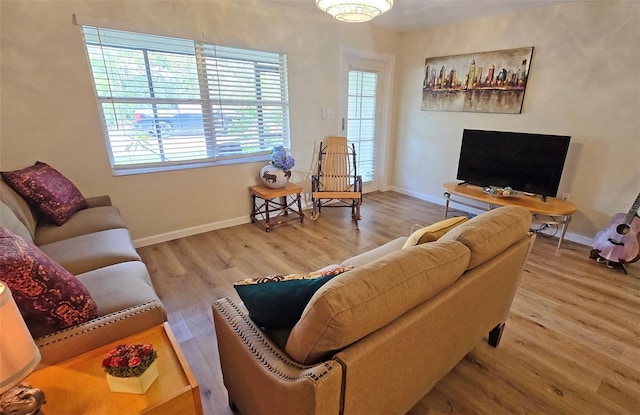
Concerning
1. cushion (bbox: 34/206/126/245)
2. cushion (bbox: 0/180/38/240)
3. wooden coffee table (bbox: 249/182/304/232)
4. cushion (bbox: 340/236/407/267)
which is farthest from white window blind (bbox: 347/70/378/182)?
cushion (bbox: 0/180/38/240)

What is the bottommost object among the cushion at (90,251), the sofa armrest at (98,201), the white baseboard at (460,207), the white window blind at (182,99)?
the white baseboard at (460,207)

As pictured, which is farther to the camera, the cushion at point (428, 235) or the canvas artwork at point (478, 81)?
the canvas artwork at point (478, 81)

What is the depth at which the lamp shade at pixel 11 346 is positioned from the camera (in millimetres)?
743

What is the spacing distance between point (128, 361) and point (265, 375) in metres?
0.43

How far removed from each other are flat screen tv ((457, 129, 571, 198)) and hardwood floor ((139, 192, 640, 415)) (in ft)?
2.20

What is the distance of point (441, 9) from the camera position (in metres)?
3.38

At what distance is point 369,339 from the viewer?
3.03ft

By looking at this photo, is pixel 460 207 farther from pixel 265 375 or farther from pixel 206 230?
pixel 265 375

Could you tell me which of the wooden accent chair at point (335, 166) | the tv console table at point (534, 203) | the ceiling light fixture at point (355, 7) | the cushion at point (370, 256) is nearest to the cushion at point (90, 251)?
the cushion at point (370, 256)

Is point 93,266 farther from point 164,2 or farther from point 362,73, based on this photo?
Result: point 362,73

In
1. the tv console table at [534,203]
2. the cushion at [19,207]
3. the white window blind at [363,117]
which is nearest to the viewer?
the cushion at [19,207]

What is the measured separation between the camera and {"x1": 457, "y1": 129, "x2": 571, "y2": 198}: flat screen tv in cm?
315

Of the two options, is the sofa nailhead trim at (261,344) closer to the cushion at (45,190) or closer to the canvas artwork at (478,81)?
the cushion at (45,190)

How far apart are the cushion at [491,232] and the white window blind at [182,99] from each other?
8.96 ft
